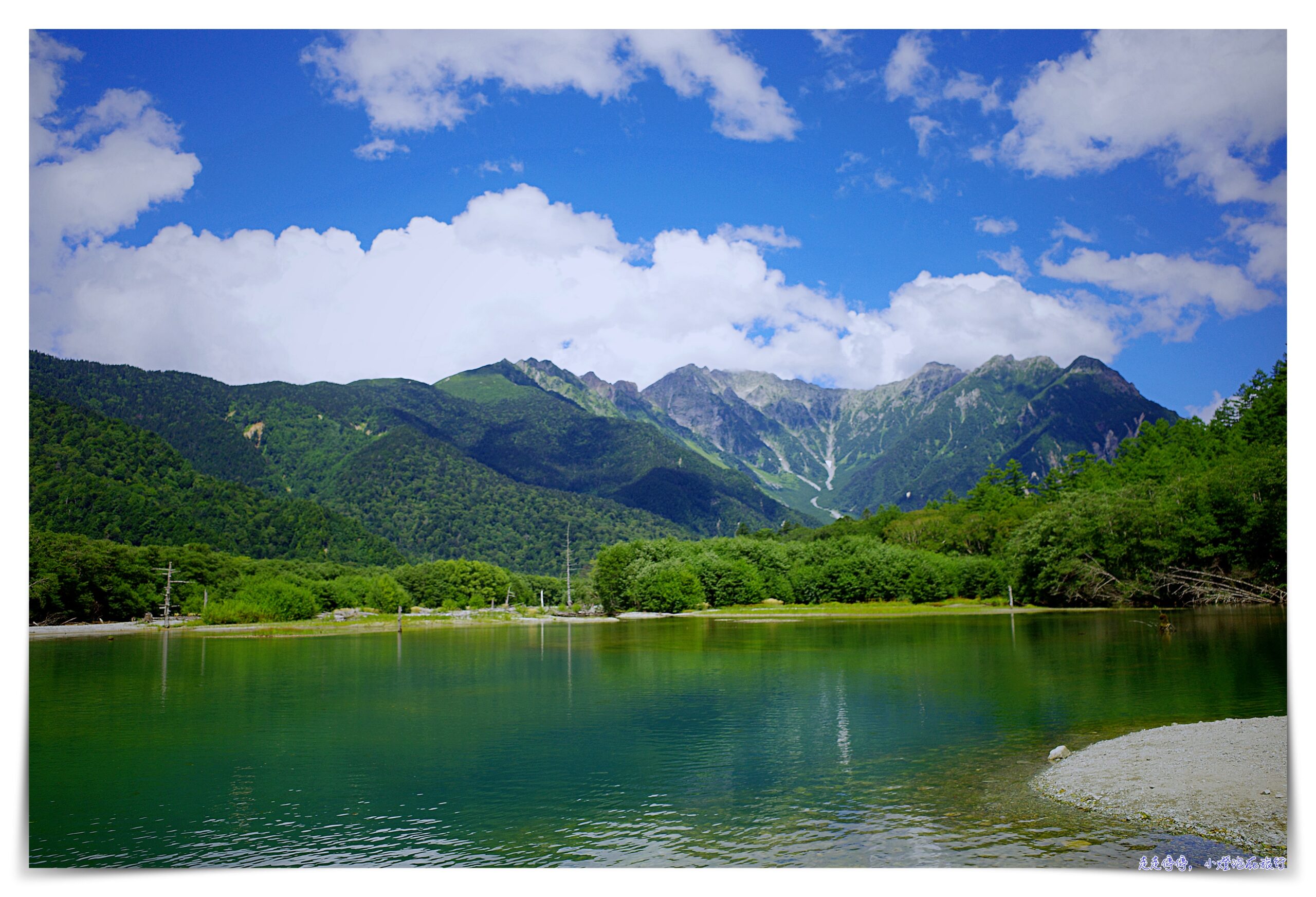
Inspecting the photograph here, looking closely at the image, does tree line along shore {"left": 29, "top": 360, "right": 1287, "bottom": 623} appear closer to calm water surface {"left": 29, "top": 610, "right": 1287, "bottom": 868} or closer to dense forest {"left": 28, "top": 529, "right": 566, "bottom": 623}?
dense forest {"left": 28, "top": 529, "right": 566, "bottom": 623}

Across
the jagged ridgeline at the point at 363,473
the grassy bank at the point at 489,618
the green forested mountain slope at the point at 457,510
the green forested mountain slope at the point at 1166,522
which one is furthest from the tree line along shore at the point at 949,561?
the green forested mountain slope at the point at 457,510

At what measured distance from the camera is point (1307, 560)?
406 inches

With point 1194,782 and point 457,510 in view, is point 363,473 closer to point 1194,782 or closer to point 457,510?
point 457,510

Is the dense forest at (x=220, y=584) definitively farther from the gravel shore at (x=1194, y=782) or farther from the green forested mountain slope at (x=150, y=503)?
the gravel shore at (x=1194, y=782)

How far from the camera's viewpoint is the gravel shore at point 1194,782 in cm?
870

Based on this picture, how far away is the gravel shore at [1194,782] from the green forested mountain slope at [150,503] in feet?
52.4

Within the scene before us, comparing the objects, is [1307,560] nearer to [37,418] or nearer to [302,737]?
[302,737]

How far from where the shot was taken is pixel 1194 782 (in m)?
9.84

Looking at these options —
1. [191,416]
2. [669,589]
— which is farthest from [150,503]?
[191,416]

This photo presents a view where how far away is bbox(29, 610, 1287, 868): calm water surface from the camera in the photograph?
357 inches

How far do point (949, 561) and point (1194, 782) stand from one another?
60576 millimetres
